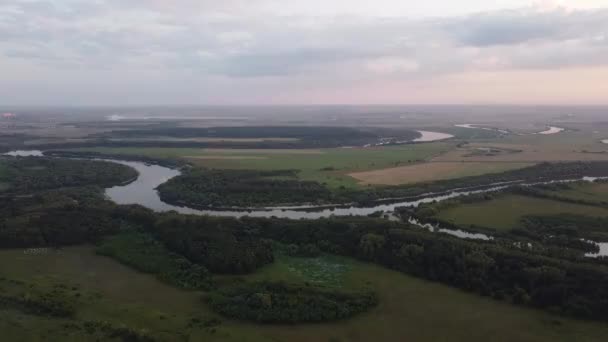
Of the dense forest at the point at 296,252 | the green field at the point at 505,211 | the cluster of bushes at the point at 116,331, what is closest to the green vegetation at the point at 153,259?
the dense forest at the point at 296,252

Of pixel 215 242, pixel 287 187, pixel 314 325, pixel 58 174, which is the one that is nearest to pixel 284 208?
pixel 287 187

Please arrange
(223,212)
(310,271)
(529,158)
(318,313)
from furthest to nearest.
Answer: (529,158), (223,212), (310,271), (318,313)

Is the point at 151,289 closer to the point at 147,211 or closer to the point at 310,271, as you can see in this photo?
the point at 310,271

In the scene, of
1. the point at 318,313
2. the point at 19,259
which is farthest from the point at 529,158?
the point at 19,259

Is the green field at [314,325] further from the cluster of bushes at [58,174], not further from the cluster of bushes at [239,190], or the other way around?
the cluster of bushes at [58,174]

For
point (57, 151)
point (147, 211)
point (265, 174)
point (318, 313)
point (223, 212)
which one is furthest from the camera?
point (57, 151)

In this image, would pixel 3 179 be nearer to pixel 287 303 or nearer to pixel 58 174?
pixel 58 174
